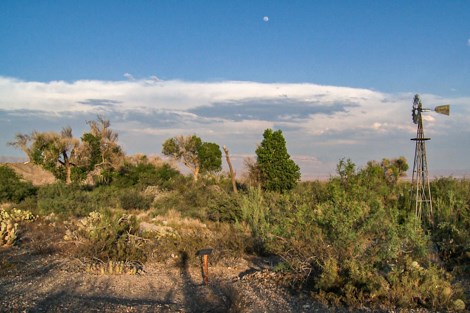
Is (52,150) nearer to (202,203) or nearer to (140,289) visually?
(202,203)

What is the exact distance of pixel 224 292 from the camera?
881 cm

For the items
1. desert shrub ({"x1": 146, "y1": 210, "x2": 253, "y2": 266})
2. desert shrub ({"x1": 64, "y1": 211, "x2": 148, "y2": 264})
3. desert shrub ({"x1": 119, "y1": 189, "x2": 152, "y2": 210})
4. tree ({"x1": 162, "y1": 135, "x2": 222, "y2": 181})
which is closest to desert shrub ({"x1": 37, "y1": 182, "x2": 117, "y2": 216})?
desert shrub ({"x1": 119, "y1": 189, "x2": 152, "y2": 210})

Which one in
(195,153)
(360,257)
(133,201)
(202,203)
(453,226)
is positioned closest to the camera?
(360,257)

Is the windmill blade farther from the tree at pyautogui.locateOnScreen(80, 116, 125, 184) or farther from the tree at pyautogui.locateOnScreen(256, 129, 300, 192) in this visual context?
the tree at pyautogui.locateOnScreen(80, 116, 125, 184)

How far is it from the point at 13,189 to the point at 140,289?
20238 millimetres

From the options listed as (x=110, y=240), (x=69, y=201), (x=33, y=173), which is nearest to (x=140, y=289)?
(x=110, y=240)

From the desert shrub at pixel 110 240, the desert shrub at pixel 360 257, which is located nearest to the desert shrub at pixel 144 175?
the desert shrub at pixel 110 240

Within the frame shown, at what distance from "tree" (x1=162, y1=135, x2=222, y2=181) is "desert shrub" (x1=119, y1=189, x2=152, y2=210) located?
2358 centimetres

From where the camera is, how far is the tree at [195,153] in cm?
5178

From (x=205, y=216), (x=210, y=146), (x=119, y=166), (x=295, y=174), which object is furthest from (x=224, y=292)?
(x=210, y=146)

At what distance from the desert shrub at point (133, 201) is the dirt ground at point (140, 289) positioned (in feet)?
46.1

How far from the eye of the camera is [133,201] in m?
27.1

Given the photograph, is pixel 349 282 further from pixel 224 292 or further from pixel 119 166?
pixel 119 166

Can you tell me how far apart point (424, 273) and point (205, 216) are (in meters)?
14.3
